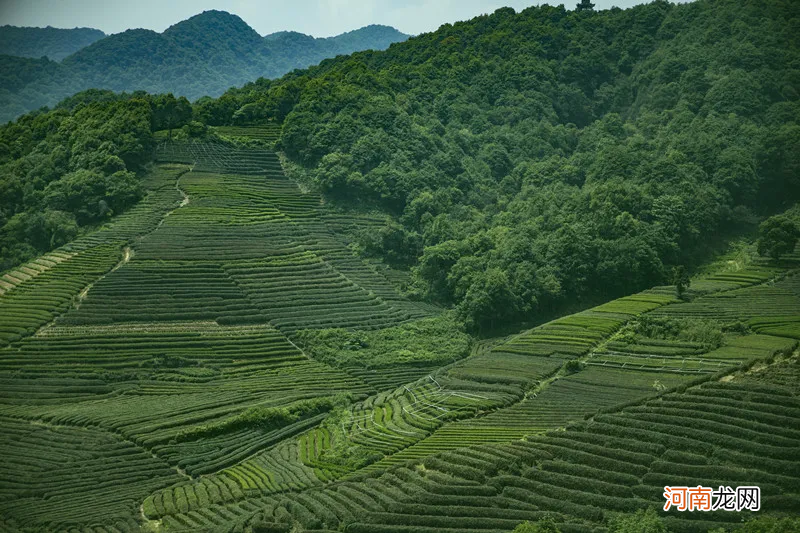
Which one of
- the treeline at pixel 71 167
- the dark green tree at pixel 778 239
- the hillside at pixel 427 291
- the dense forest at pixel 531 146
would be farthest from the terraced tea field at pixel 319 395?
the dense forest at pixel 531 146

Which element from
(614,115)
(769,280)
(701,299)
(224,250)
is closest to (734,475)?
(701,299)

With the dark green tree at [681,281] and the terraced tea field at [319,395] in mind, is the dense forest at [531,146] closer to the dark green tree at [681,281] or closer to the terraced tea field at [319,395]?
the terraced tea field at [319,395]

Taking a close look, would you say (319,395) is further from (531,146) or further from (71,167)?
(531,146)

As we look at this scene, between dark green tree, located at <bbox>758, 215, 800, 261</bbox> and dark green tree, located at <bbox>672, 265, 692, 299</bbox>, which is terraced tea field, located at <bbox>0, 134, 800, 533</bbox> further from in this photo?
dark green tree, located at <bbox>758, 215, 800, 261</bbox>

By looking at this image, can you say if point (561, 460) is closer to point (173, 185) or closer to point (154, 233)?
point (154, 233)

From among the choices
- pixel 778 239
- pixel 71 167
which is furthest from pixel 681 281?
pixel 71 167

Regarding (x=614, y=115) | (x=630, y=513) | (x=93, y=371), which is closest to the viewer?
(x=630, y=513)
